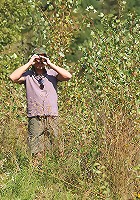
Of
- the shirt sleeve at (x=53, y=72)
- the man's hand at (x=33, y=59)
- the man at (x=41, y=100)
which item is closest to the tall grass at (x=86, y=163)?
the man at (x=41, y=100)

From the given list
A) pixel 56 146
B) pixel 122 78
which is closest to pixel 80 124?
pixel 56 146

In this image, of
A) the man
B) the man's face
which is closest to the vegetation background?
the man

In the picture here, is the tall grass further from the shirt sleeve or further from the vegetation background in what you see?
the shirt sleeve

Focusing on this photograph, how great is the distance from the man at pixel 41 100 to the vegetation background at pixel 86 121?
0.17 meters

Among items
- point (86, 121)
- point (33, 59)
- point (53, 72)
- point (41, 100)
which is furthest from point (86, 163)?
point (33, 59)

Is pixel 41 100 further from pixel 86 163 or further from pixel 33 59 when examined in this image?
pixel 86 163

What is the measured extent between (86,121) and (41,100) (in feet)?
1.85

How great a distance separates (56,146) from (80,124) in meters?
0.36

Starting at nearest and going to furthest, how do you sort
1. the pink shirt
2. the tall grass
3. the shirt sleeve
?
the tall grass
the pink shirt
the shirt sleeve

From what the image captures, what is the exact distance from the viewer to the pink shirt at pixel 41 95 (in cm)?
561

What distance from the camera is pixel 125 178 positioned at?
15.6 ft

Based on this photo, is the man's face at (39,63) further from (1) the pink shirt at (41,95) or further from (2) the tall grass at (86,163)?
(2) the tall grass at (86,163)

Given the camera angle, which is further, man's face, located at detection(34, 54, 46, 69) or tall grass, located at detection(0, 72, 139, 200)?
man's face, located at detection(34, 54, 46, 69)

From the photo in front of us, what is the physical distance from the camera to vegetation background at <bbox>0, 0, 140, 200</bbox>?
4.84 metres
